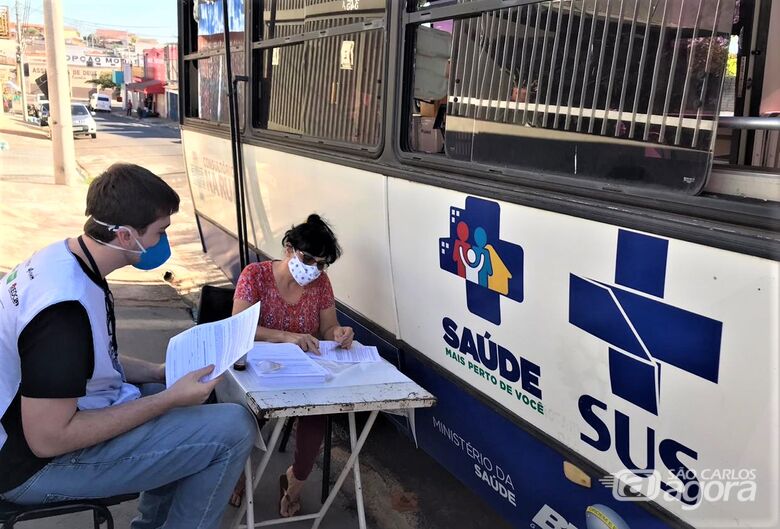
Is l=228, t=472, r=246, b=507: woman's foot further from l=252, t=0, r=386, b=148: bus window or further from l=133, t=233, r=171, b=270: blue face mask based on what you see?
l=252, t=0, r=386, b=148: bus window

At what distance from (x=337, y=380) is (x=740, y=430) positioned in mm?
1324

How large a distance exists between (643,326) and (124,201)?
1.44 meters

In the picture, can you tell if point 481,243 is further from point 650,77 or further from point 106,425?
point 106,425

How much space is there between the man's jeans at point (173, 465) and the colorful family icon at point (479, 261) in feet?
2.76

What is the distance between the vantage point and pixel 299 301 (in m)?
2.93

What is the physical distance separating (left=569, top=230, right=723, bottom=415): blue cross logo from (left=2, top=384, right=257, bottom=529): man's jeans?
3.66ft

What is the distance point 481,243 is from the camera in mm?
2162

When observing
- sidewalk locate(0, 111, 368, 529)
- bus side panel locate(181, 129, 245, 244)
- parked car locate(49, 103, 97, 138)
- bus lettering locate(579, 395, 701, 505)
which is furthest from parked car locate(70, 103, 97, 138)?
bus lettering locate(579, 395, 701, 505)

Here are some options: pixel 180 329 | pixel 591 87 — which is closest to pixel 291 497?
pixel 591 87

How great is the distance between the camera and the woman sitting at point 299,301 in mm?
2736

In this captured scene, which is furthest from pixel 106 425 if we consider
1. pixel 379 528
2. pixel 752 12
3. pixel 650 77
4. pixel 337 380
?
pixel 752 12

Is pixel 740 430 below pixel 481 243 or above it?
below

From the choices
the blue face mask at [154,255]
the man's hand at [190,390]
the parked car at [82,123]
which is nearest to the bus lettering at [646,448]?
the man's hand at [190,390]

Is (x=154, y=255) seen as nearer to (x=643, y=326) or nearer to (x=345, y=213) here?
(x=345, y=213)
